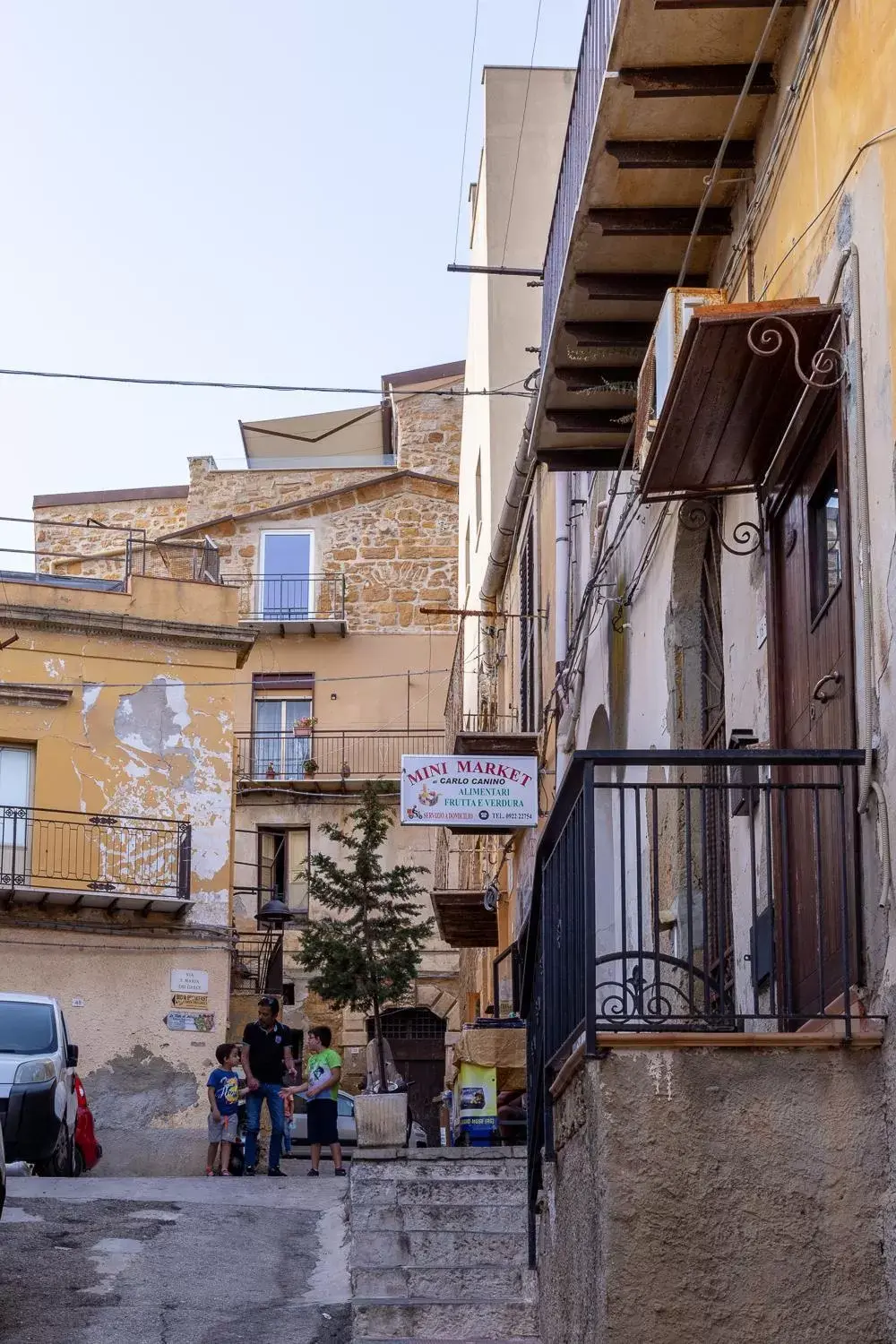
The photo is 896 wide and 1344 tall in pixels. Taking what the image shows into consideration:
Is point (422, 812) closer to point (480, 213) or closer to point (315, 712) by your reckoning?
point (480, 213)

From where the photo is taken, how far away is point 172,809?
26.5 m

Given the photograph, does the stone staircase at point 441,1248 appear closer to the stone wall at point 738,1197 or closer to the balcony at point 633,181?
the stone wall at point 738,1197

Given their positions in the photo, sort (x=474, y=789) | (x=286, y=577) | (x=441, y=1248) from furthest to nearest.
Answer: (x=286, y=577) → (x=474, y=789) → (x=441, y=1248)

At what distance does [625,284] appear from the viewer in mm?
9695

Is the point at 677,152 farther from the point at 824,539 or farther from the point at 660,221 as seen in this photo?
the point at 824,539

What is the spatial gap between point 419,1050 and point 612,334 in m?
24.4

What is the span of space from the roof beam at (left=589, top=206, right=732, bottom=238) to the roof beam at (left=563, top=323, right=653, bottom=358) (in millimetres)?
1042

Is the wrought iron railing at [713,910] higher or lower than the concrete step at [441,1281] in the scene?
higher

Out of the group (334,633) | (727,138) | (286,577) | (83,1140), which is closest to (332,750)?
(334,633)

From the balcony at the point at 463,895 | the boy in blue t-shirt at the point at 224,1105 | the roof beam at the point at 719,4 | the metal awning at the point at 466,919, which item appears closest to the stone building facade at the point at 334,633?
the balcony at the point at 463,895

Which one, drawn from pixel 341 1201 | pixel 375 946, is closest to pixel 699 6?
pixel 341 1201

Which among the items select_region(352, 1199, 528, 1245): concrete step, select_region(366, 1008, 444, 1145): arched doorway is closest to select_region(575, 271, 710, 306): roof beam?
select_region(352, 1199, 528, 1245): concrete step

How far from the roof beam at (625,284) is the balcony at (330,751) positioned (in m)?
25.3

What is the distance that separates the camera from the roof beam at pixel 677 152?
8516 millimetres
